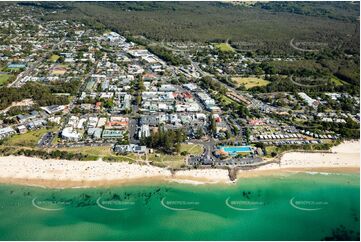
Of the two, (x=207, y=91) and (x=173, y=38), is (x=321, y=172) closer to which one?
(x=207, y=91)

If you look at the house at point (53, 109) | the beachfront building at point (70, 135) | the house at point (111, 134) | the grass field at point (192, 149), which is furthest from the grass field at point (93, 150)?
the house at point (53, 109)

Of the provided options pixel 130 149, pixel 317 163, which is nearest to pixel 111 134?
pixel 130 149

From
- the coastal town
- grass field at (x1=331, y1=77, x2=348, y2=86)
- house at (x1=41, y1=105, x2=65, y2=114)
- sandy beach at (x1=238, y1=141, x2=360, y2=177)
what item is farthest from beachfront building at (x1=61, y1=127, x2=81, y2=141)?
grass field at (x1=331, y1=77, x2=348, y2=86)

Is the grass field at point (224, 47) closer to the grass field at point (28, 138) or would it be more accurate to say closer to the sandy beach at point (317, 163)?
the sandy beach at point (317, 163)

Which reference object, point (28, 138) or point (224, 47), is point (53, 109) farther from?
point (224, 47)

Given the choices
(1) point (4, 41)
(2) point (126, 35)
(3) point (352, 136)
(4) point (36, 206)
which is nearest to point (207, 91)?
(3) point (352, 136)

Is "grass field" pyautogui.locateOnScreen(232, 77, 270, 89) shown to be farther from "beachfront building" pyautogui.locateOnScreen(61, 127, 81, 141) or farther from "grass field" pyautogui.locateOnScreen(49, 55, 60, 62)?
"grass field" pyautogui.locateOnScreen(49, 55, 60, 62)
